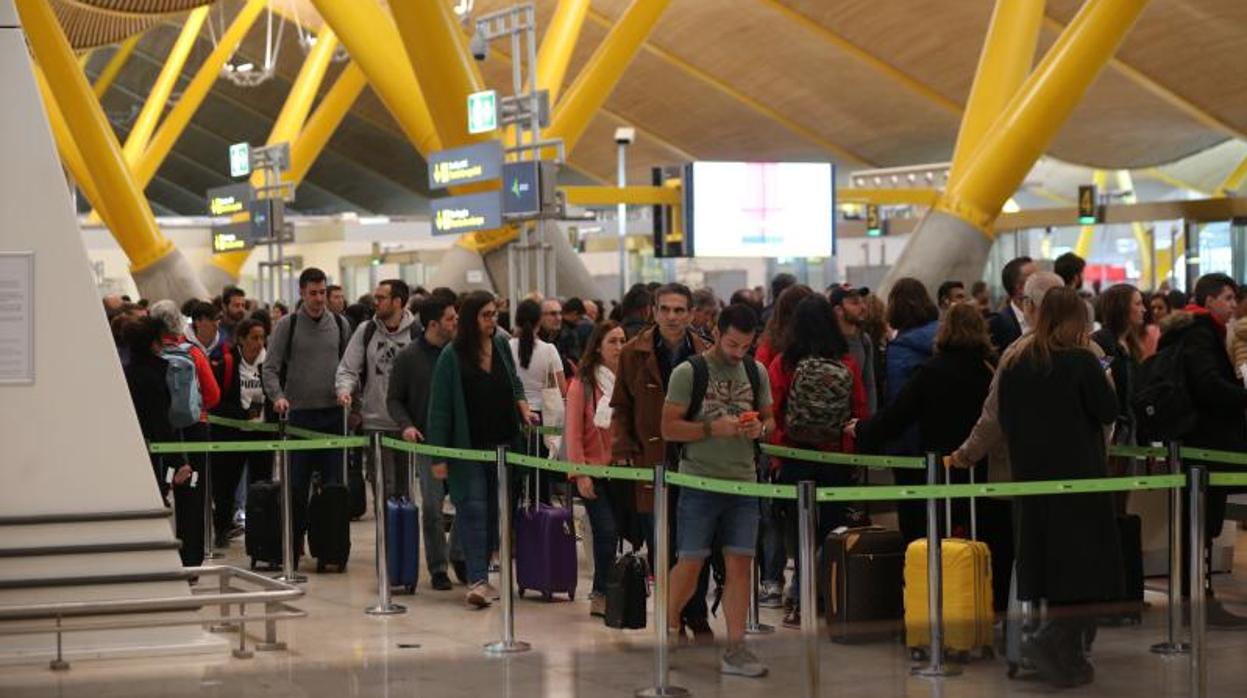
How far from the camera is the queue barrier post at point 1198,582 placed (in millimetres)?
7469

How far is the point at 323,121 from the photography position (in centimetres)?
4041

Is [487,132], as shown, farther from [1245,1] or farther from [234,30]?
[234,30]

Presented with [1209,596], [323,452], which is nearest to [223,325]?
[323,452]

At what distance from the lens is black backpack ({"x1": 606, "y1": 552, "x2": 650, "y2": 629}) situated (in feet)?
28.3

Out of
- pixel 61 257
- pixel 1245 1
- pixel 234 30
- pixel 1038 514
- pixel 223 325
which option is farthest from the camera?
pixel 234 30

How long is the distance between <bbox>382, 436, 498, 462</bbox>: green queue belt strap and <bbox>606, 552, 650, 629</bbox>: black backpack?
116 cm

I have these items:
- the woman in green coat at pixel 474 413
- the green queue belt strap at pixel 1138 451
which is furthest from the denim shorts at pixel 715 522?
the green queue belt strap at pixel 1138 451

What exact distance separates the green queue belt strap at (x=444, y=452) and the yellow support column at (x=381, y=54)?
12841 millimetres

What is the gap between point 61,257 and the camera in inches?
348

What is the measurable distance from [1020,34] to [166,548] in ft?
49.5

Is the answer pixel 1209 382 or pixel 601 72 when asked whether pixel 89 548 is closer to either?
pixel 1209 382

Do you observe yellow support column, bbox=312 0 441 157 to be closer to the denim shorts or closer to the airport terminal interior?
the airport terminal interior

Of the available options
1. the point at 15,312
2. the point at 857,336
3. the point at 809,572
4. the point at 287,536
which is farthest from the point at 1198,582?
the point at 287,536

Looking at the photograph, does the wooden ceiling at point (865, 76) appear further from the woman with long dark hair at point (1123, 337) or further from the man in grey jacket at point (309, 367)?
the woman with long dark hair at point (1123, 337)
